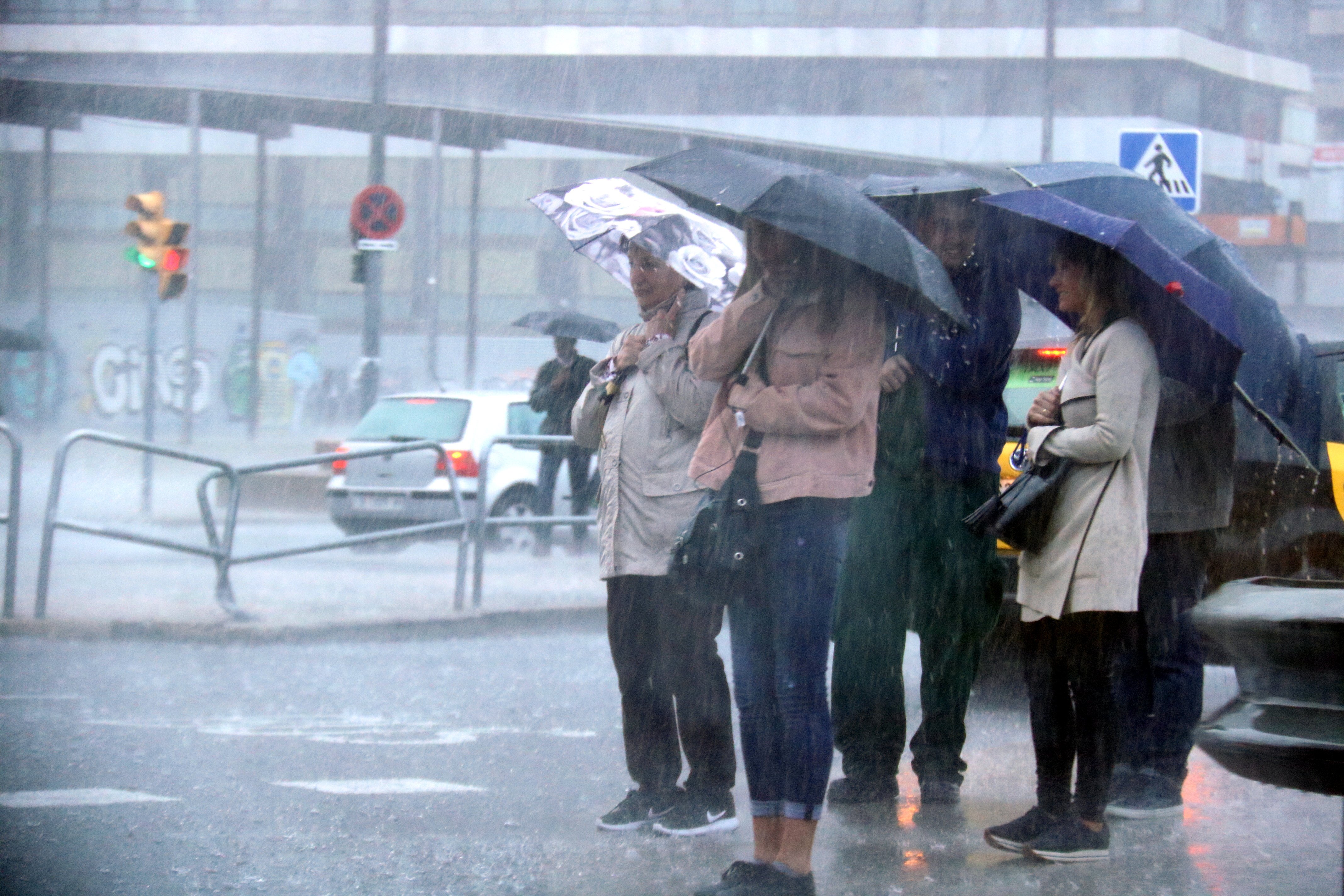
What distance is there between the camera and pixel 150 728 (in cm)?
602

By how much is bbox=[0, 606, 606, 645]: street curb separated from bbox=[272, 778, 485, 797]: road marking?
3396 millimetres

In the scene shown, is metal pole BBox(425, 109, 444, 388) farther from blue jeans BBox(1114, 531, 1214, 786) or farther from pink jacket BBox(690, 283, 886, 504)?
pink jacket BBox(690, 283, 886, 504)

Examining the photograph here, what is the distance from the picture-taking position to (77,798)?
187 inches

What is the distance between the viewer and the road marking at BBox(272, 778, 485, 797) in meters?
4.95

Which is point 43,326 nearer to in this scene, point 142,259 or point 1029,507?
point 142,259

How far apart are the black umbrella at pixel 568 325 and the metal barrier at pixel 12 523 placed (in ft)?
10.4

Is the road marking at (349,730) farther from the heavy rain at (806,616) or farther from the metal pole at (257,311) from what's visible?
the metal pole at (257,311)

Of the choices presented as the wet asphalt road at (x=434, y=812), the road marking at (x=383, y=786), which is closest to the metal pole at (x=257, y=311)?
the wet asphalt road at (x=434, y=812)

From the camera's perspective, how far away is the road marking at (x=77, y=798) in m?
4.66

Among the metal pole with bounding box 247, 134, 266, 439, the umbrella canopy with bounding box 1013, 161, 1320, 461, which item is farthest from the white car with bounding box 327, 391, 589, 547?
the metal pole with bounding box 247, 134, 266, 439

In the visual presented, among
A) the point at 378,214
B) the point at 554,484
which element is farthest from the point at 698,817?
the point at 378,214

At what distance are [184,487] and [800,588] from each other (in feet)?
68.8

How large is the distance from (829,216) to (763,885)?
158 centimetres

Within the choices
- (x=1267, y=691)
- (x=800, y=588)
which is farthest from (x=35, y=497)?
(x=1267, y=691)
